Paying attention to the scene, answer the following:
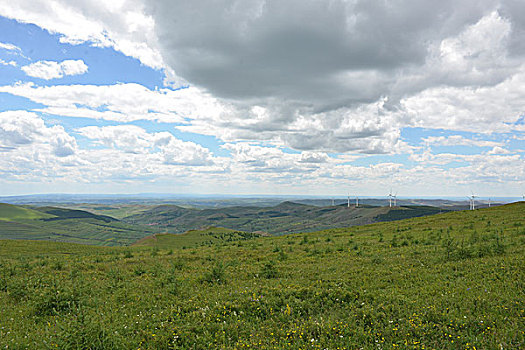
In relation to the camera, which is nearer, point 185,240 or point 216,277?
point 216,277

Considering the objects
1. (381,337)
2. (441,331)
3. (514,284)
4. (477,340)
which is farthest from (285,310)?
(514,284)

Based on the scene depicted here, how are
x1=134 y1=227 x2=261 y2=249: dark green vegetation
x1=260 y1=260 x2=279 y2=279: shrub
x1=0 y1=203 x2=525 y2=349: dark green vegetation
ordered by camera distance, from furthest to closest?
x1=134 y1=227 x2=261 y2=249: dark green vegetation, x1=260 y1=260 x2=279 y2=279: shrub, x1=0 y1=203 x2=525 y2=349: dark green vegetation

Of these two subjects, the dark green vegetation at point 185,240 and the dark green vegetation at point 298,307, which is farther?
the dark green vegetation at point 185,240

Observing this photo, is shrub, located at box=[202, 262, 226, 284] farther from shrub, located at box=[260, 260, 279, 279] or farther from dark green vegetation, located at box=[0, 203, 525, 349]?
shrub, located at box=[260, 260, 279, 279]

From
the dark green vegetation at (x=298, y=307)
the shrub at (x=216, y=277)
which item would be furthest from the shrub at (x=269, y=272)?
the shrub at (x=216, y=277)

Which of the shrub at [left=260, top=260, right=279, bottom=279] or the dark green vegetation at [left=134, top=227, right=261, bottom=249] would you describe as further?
the dark green vegetation at [left=134, top=227, right=261, bottom=249]

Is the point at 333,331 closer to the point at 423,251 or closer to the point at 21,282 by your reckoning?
the point at 423,251

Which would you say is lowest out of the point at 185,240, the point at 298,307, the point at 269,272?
the point at 185,240

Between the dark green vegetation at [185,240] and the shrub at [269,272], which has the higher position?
the shrub at [269,272]

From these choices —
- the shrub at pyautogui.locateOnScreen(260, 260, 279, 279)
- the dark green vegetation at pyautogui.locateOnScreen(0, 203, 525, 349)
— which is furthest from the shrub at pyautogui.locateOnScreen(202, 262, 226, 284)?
the shrub at pyautogui.locateOnScreen(260, 260, 279, 279)

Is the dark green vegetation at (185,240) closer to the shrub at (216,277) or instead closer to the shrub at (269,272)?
the shrub at (269,272)

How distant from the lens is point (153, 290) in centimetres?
1560

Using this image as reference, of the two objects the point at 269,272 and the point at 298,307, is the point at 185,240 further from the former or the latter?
the point at 298,307

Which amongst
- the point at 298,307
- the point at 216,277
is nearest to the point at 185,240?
the point at 216,277
